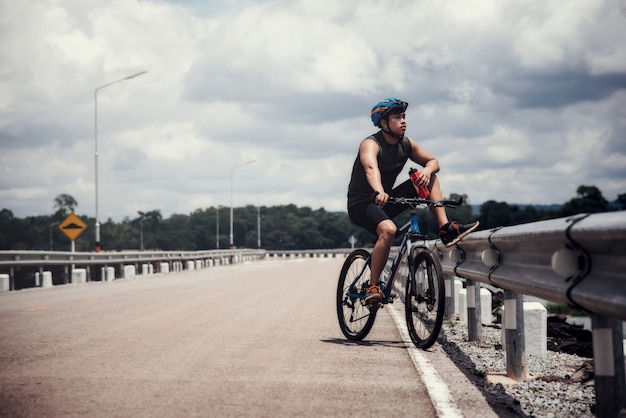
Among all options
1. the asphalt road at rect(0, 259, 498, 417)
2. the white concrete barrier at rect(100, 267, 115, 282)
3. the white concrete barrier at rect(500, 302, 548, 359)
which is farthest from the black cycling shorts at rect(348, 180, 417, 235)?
the white concrete barrier at rect(100, 267, 115, 282)

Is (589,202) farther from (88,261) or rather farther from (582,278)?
(582,278)

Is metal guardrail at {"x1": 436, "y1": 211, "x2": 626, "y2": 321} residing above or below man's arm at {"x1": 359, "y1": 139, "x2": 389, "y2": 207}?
below

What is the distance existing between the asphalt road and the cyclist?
40.2 inches

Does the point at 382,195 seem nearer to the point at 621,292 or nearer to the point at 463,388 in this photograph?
the point at 463,388

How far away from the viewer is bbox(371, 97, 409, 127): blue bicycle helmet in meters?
7.60

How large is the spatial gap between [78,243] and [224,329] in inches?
7677

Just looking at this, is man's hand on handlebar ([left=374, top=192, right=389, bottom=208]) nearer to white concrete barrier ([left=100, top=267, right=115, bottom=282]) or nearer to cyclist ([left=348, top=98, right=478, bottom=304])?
cyclist ([left=348, top=98, right=478, bottom=304])

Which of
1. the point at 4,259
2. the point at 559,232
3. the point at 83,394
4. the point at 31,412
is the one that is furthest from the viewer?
the point at 4,259

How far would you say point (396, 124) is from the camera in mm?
7613

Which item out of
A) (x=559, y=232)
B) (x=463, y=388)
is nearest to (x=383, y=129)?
(x=463, y=388)

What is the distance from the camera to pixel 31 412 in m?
4.64

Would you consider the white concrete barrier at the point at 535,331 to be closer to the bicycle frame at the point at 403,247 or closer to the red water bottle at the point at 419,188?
the bicycle frame at the point at 403,247

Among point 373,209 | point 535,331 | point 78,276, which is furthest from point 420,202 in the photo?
point 78,276

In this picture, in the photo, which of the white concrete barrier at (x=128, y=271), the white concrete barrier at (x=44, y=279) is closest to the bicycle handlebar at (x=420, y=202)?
the white concrete barrier at (x=44, y=279)
